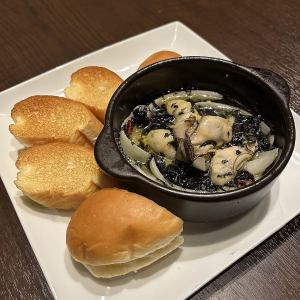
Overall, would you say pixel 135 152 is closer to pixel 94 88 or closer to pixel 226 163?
pixel 226 163

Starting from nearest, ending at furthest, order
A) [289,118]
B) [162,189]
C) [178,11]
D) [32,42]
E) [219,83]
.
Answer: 1. [162,189]
2. [289,118]
3. [219,83]
4. [32,42]
5. [178,11]

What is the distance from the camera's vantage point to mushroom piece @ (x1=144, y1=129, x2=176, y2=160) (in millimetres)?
1196

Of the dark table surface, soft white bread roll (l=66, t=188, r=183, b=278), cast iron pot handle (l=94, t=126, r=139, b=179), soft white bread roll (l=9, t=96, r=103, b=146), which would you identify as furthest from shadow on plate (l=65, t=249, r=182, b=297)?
the dark table surface

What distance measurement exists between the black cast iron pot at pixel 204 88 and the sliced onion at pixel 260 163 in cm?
4

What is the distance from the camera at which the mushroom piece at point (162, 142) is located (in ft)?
3.92

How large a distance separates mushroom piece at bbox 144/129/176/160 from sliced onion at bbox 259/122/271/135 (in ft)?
0.92

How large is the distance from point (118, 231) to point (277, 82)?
0.62 meters

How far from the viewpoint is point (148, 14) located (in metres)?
2.01

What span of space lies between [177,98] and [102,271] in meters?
0.61

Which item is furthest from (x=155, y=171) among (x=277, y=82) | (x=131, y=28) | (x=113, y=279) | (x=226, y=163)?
(x=131, y=28)

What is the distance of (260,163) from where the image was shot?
46.0 inches

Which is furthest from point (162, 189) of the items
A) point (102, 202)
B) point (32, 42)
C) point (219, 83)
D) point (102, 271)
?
point (32, 42)

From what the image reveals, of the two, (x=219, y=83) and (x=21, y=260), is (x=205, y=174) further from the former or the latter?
(x=21, y=260)

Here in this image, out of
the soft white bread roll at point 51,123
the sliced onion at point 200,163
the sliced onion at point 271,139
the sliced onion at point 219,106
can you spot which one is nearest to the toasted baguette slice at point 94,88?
the soft white bread roll at point 51,123
